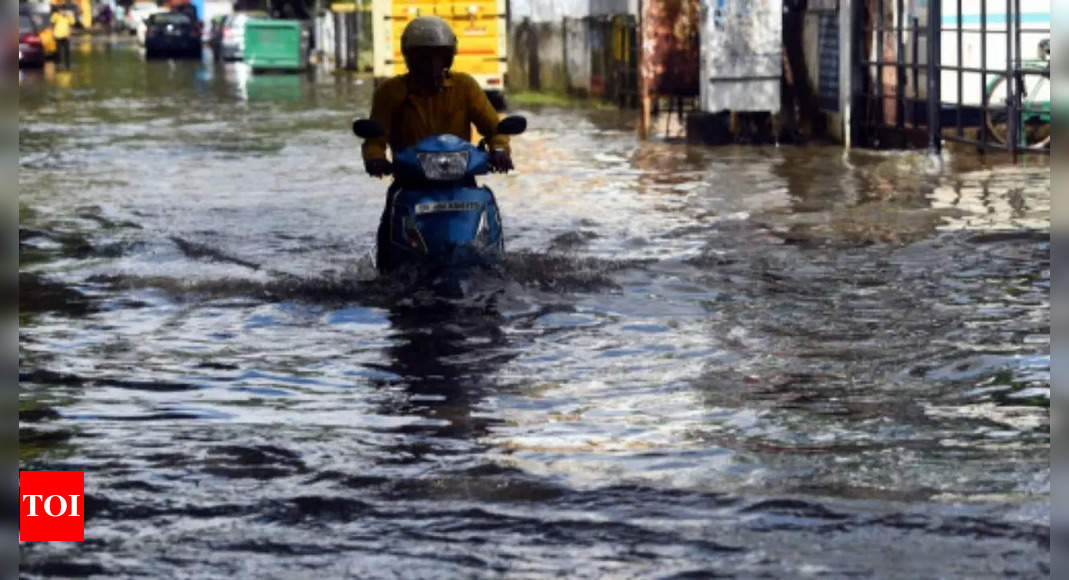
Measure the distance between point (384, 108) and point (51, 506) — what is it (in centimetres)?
587

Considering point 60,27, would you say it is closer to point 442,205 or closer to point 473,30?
point 473,30

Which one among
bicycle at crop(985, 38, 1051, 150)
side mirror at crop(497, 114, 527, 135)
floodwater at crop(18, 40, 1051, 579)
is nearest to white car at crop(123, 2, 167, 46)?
bicycle at crop(985, 38, 1051, 150)

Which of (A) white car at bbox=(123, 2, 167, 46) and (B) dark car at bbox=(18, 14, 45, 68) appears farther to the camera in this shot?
(A) white car at bbox=(123, 2, 167, 46)

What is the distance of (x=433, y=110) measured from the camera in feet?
41.4

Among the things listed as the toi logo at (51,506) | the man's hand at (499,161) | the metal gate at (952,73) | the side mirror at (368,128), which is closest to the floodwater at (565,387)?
the toi logo at (51,506)

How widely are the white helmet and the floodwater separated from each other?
1.40 meters

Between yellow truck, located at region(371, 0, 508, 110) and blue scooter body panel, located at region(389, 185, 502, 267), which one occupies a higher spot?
yellow truck, located at region(371, 0, 508, 110)

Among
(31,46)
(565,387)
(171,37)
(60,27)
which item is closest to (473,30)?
(565,387)

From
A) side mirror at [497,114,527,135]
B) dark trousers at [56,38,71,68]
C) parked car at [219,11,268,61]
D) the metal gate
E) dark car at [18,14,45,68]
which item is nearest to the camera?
side mirror at [497,114,527,135]

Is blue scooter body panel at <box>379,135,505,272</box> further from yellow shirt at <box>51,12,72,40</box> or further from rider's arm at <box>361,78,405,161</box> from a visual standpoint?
yellow shirt at <box>51,12,72,40</box>

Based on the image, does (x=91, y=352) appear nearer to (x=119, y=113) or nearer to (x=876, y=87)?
(x=876, y=87)

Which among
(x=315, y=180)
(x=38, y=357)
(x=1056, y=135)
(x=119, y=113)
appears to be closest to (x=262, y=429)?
(x=38, y=357)

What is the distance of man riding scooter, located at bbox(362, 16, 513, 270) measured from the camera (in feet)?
40.7

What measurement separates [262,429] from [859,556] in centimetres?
307
